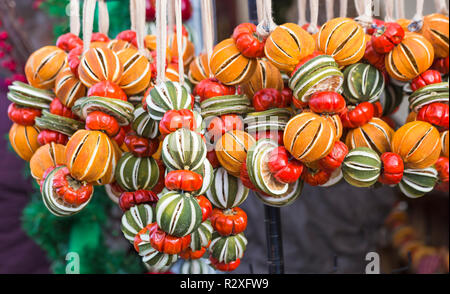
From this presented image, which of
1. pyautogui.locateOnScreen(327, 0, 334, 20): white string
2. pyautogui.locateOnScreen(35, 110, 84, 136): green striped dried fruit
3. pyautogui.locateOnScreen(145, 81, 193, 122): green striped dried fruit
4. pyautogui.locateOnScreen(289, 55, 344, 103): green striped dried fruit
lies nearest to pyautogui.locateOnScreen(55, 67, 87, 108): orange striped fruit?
pyautogui.locateOnScreen(35, 110, 84, 136): green striped dried fruit

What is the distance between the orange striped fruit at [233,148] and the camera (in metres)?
0.47

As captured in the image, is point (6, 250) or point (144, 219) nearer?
point (144, 219)

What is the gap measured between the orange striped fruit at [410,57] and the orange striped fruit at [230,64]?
16cm

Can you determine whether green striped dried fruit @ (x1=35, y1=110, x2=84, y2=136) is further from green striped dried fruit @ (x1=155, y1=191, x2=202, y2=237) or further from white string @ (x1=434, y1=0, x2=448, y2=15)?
white string @ (x1=434, y1=0, x2=448, y2=15)

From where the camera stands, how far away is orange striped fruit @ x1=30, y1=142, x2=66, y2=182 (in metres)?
0.52

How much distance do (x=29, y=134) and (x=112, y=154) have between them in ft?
0.45

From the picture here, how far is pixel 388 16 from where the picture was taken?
22.0 inches

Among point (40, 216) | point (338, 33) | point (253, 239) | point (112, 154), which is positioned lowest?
point (253, 239)

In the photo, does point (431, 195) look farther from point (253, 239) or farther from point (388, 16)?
point (388, 16)

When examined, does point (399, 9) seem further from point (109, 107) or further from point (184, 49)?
point (109, 107)

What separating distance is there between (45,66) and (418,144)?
423mm

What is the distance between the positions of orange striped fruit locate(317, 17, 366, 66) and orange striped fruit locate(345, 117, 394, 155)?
77mm

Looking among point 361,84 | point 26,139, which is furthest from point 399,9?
point 26,139

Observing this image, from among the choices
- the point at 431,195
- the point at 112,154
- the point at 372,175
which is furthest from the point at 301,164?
the point at 431,195
